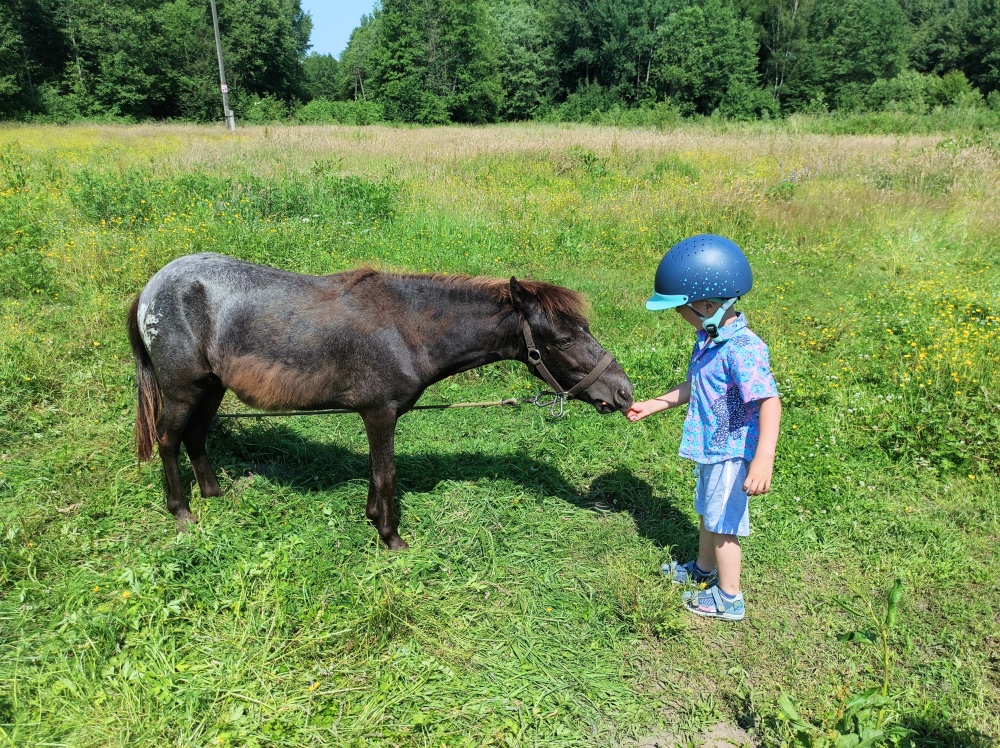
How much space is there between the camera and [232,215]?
29.3ft

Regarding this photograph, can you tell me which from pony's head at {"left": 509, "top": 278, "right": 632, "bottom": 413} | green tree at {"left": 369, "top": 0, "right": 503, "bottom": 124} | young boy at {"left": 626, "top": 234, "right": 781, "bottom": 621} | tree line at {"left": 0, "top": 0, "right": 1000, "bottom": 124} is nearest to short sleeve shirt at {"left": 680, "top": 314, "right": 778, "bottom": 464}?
young boy at {"left": 626, "top": 234, "right": 781, "bottom": 621}

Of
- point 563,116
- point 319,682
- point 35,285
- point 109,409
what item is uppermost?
point 563,116

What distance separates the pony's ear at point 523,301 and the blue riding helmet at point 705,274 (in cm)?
79

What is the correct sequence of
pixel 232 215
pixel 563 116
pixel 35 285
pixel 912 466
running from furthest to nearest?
pixel 563 116 → pixel 232 215 → pixel 35 285 → pixel 912 466

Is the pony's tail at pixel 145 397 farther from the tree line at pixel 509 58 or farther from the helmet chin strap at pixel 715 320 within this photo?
the tree line at pixel 509 58

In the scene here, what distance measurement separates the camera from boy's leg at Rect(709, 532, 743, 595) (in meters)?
3.22

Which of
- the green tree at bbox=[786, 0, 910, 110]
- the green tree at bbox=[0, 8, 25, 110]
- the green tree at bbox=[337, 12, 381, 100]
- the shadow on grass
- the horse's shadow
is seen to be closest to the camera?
the shadow on grass

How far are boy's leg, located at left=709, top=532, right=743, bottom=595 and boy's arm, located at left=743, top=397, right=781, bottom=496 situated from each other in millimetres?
544

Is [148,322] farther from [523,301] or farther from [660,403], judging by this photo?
[660,403]

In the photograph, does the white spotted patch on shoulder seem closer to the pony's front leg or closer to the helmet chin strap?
the pony's front leg

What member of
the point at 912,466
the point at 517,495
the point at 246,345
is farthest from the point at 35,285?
the point at 912,466

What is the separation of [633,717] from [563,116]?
48.5 meters

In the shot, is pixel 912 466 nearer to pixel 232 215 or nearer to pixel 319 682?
pixel 319 682

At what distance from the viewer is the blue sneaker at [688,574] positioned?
3520 millimetres
